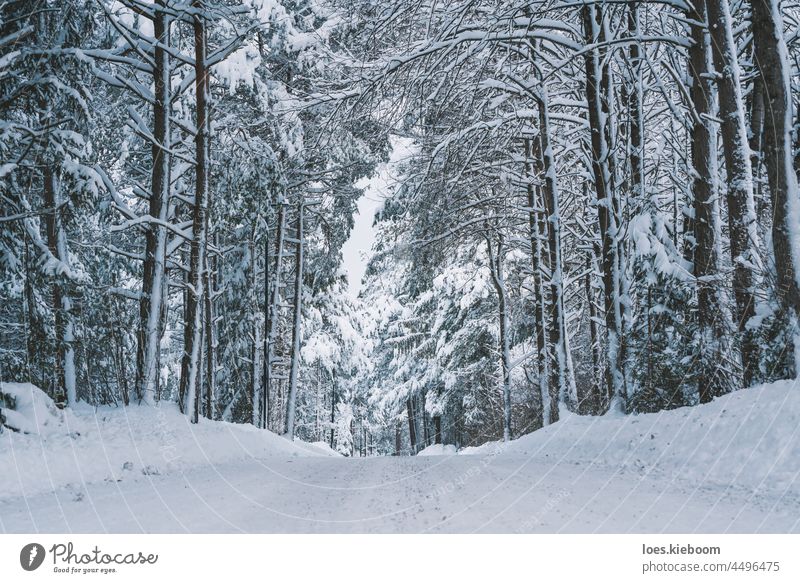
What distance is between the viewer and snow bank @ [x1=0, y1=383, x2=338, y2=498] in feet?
22.2

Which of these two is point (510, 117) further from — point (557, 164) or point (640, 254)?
point (640, 254)

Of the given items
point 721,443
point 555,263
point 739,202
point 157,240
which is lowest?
point 721,443

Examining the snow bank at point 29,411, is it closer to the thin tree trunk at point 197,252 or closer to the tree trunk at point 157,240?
the tree trunk at point 157,240

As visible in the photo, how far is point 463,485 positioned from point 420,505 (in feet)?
4.14

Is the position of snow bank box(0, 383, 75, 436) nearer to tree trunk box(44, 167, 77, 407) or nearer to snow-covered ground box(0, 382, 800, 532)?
snow-covered ground box(0, 382, 800, 532)

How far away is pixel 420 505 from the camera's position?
16.7 feet

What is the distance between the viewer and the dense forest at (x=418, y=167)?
803 centimetres

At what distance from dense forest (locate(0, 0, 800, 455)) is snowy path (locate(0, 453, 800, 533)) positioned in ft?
8.71

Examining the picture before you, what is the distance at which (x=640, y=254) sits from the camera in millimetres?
8688

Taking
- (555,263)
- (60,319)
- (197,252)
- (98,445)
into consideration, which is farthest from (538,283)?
(98,445)
